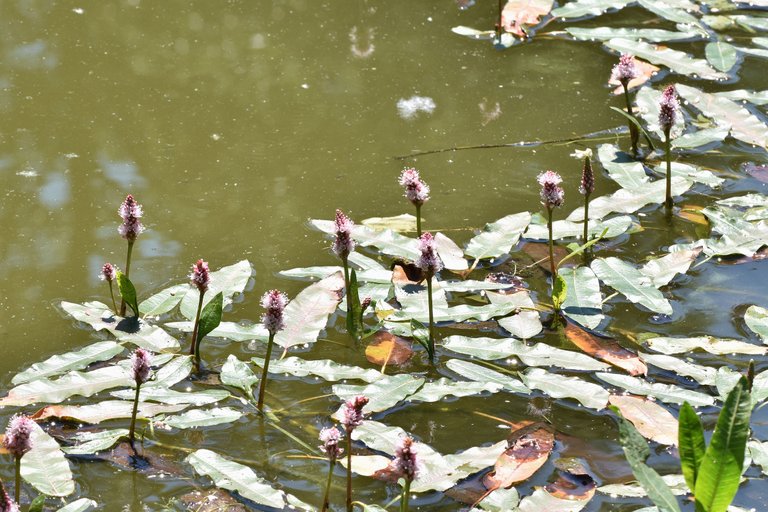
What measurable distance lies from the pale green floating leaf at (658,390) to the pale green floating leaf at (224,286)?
876mm

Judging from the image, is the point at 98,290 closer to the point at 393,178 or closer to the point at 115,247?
the point at 115,247

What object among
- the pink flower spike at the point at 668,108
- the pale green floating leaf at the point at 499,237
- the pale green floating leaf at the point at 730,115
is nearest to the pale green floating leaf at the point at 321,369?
the pale green floating leaf at the point at 499,237

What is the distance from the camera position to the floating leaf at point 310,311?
2314 millimetres

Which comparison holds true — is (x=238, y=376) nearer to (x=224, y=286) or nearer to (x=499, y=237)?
(x=224, y=286)

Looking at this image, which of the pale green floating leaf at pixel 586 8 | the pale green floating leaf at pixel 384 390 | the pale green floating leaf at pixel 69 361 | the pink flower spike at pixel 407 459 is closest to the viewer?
the pink flower spike at pixel 407 459

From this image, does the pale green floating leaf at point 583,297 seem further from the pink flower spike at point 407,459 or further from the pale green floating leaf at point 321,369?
the pink flower spike at point 407,459

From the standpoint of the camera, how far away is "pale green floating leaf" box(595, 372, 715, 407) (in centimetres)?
210

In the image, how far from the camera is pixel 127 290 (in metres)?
2.31

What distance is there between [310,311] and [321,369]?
0.23 meters

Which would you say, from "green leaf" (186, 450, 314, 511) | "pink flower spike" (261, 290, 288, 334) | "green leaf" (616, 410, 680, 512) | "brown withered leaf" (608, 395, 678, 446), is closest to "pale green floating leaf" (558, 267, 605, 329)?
"brown withered leaf" (608, 395, 678, 446)

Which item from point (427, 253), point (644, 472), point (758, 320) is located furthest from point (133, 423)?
point (758, 320)

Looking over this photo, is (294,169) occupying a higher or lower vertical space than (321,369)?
higher

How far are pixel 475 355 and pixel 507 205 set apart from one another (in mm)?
776

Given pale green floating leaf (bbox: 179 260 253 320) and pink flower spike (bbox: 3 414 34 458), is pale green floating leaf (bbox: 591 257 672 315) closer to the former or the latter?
pale green floating leaf (bbox: 179 260 253 320)
